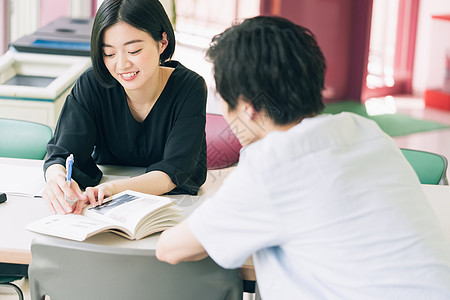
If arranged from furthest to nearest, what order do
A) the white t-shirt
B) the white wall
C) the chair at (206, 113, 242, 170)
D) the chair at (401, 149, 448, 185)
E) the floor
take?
the white wall < the floor < the chair at (206, 113, 242, 170) < the chair at (401, 149, 448, 185) < the white t-shirt

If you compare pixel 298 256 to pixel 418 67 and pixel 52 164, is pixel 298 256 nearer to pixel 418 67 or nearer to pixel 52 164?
pixel 52 164

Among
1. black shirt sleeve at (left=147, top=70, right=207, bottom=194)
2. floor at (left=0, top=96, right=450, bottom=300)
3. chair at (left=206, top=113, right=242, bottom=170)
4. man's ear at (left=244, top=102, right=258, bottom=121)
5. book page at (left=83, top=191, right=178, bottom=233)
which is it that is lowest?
floor at (left=0, top=96, right=450, bottom=300)

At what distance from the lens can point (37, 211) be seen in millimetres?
1697

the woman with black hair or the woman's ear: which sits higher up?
the woman's ear

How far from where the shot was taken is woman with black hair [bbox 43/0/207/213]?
186cm

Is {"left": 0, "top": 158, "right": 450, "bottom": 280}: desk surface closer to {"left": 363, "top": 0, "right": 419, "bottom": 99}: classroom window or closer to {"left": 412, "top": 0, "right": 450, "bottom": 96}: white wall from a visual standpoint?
{"left": 412, "top": 0, "right": 450, "bottom": 96}: white wall

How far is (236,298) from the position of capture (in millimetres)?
1343

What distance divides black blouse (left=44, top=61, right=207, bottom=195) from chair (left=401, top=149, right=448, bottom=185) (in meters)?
0.90

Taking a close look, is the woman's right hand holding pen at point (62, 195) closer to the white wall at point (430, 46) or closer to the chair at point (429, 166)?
the chair at point (429, 166)

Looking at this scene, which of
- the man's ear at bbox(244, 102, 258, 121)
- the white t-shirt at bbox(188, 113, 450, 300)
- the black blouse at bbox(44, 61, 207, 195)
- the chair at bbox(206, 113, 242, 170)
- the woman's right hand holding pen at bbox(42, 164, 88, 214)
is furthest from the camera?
the chair at bbox(206, 113, 242, 170)

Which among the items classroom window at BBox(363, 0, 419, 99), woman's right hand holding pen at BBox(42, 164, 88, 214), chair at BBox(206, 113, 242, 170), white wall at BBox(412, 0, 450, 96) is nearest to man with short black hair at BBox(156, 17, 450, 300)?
woman's right hand holding pen at BBox(42, 164, 88, 214)

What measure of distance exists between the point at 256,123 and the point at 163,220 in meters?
0.47

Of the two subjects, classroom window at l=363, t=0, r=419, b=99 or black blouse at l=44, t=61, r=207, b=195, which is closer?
black blouse at l=44, t=61, r=207, b=195

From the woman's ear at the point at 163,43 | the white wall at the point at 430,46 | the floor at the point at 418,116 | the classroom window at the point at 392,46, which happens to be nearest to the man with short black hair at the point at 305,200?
the woman's ear at the point at 163,43
